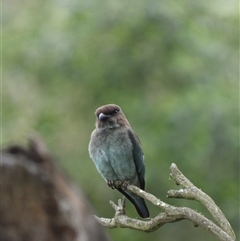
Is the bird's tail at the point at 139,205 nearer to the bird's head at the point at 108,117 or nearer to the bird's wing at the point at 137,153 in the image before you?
the bird's wing at the point at 137,153

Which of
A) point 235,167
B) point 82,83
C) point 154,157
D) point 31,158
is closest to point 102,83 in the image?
point 82,83

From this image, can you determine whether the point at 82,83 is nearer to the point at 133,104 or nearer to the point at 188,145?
the point at 133,104

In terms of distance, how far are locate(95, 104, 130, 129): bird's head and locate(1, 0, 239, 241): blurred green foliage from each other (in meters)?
3.46

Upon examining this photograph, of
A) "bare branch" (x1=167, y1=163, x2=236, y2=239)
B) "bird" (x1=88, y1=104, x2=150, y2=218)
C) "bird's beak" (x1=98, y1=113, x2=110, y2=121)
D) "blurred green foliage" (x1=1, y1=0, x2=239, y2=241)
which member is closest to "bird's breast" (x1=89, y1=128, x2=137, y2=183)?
"bird" (x1=88, y1=104, x2=150, y2=218)

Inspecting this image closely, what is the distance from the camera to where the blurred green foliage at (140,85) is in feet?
34.9

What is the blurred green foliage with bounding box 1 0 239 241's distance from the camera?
10648mm

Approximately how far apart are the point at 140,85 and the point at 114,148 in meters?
4.54

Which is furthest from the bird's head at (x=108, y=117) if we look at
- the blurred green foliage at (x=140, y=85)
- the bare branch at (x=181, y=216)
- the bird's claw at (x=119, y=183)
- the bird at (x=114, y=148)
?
the blurred green foliage at (x=140, y=85)

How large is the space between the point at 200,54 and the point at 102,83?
154 centimetres

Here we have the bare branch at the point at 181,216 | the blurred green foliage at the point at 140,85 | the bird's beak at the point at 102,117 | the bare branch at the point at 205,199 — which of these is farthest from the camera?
the blurred green foliage at the point at 140,85

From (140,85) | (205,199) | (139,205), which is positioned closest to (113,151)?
(139,205)

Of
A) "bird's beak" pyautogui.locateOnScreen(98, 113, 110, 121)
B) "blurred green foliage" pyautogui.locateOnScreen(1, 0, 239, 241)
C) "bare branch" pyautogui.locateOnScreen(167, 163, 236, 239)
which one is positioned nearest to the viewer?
"bare branch" pyautogui.locateOnScreen(167, 163, 236, 239)

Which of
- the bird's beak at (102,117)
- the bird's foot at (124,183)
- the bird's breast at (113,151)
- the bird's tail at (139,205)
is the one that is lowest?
the bird's tail at (139,205)

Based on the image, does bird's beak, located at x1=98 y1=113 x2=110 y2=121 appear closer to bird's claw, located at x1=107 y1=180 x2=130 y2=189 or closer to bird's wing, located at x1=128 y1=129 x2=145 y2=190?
bird's wing, located at x1=128 y1=129 x2=145 y2=190
